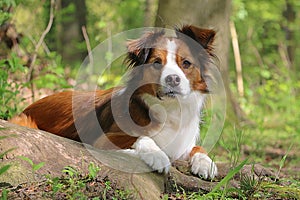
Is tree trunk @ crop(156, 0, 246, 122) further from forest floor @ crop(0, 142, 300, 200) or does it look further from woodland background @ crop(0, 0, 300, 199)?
forest floor @ crop(0, 142, 300, 200)

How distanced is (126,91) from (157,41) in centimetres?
53

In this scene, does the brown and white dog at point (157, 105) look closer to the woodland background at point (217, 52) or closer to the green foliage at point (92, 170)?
the woodland background at point (217, 52)

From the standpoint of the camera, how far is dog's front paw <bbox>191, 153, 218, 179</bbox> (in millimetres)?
3833

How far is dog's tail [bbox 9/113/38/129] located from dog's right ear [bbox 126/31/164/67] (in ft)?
3.87

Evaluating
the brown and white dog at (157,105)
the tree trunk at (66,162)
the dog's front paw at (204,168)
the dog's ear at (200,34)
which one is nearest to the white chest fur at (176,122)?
the brown and white dog at (157,105)

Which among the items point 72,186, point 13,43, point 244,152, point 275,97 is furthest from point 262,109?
point 72,186

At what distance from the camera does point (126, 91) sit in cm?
427

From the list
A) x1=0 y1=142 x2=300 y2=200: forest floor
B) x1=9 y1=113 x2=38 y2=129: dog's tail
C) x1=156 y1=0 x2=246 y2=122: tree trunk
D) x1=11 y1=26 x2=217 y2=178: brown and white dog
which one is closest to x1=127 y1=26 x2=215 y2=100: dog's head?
x1=11 y1=26 x2=217 y2=178: brown and white dog

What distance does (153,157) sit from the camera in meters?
3.58

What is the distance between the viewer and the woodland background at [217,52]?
19.9ft

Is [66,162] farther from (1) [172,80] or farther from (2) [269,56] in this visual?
(2) [269,56]

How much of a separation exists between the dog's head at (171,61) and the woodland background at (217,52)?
1.19 ft

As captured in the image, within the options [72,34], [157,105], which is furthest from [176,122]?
[72,34]

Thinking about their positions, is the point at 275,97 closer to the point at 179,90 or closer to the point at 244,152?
the point at 244,152
